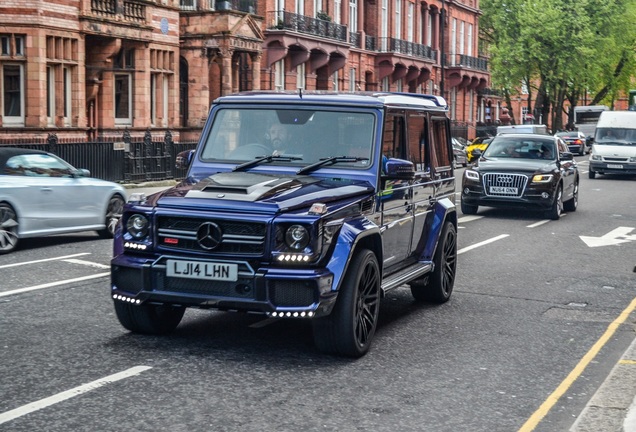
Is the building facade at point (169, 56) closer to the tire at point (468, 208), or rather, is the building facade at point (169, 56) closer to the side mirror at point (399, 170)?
the tire at point (468, 208)

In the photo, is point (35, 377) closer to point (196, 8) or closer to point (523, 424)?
point (523, 424)

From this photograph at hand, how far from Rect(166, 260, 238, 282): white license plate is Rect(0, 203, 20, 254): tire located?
7.51 meters

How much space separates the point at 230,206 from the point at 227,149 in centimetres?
166

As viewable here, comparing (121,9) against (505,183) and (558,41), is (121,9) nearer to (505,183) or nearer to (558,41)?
(505,183)

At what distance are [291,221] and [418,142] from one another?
2.82 m

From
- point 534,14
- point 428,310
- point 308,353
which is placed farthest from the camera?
point 534,14

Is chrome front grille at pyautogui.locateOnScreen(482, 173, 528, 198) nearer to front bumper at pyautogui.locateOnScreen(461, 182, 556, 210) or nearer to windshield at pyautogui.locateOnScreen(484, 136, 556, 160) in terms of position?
front bumper at pyautogui.locateOnScreen(461, 182, 556, 210)

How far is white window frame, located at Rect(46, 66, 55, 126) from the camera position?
30312mm

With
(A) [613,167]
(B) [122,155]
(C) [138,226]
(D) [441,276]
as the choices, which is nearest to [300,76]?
(A) [613,167]

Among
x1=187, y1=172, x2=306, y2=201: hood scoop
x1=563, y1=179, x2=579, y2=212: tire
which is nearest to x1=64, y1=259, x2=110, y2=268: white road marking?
x1=187, y1=172, x2=306, y2=201: hood scoop

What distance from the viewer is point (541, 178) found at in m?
21.0

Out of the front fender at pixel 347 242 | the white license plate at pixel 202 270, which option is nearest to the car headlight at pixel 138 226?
the white license plate at pixel 202 270

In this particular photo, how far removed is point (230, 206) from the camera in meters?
7.25

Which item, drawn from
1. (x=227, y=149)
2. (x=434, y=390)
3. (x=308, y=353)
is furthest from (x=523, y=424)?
(x=227, y=149)
